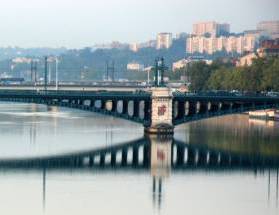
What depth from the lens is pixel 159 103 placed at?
58625 millimetres

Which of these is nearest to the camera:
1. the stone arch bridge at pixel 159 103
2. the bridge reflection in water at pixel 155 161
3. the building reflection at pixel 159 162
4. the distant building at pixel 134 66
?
the building reflection at pixel 159 162

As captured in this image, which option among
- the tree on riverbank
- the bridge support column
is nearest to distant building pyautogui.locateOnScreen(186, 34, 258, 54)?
the tree on riverbank

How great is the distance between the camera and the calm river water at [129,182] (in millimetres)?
35219

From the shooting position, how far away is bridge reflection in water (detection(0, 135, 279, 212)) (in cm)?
4434

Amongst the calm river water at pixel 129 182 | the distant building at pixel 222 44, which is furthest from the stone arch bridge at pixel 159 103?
the distant building at pixel 222 44

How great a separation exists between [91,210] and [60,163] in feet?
37.0

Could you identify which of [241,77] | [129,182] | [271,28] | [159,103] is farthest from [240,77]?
[271,28]

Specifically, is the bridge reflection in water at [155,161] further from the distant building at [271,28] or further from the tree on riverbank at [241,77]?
the distant building at [271,28]

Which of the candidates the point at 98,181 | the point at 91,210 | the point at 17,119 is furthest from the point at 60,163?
the point at 17,119

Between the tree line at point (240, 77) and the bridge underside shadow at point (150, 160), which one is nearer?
the bridge underside shadow at point (150, 160)

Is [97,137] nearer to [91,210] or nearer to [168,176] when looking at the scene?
[168,176]

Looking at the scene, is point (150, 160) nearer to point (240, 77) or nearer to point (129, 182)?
point (129, 182)

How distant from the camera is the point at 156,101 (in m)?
58.9

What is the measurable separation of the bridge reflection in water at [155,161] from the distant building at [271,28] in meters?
116
